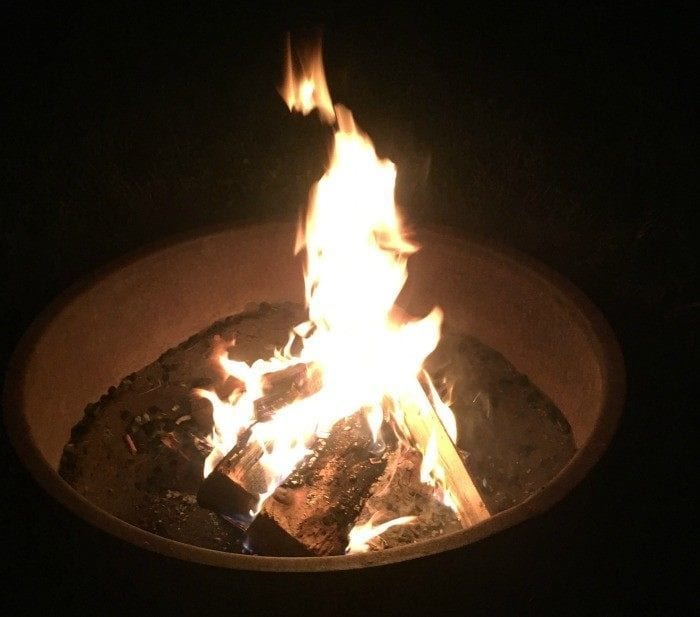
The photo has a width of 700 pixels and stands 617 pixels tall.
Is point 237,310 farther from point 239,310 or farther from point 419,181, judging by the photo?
point 419,181

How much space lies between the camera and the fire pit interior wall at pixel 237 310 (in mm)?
2863

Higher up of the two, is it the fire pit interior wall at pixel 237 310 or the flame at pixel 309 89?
the flame at pixel 309 89

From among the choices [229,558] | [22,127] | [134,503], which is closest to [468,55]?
[22,127]

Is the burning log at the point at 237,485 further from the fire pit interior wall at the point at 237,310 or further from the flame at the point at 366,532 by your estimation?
the fire pit interior wall at the point at 237,310

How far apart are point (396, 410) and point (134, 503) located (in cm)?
109

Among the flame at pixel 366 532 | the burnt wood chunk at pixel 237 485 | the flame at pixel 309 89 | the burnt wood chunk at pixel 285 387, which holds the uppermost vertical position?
the flame at pixel 309 89

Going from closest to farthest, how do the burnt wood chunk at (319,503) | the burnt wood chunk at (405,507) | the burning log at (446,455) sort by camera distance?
the burnt wood chunk at (319,503)
the burning log at (446,455)
the burnt wood chunk at (405,507)

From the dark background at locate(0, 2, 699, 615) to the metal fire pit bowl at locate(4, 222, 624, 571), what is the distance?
6.5 inches

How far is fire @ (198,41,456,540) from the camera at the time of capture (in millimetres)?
2789

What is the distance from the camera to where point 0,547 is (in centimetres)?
267

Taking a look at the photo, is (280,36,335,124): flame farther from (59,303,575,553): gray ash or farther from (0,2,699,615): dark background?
(59,303,575,553): gray ash

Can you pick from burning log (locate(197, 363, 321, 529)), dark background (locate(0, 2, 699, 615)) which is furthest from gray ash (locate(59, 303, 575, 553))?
dark background (locate(0, 2, 699, 615))

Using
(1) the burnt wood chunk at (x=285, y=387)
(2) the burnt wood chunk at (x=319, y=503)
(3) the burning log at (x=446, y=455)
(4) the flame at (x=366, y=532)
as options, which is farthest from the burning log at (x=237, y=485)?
(3) the burning log at (x=446, y=455)

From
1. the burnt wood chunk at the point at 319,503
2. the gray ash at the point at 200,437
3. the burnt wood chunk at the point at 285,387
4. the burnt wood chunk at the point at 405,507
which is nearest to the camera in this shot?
the burnt wood chunk at the point at 319,503
